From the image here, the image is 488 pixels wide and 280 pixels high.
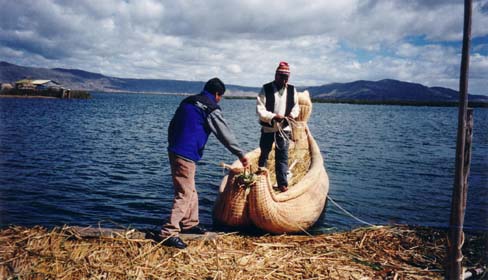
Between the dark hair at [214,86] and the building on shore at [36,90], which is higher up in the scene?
the building on shore at [36,90]

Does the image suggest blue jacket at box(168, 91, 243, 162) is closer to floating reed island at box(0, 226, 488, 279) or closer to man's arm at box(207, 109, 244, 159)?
man's arm at box(207, 109, 244, 159)

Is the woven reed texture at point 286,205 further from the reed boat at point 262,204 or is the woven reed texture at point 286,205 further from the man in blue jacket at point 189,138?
the man in blue jacket at point 189,138

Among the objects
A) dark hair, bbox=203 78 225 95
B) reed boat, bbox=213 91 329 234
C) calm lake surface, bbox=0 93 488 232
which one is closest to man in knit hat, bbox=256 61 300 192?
reed boat, bbox=213 91 329 234

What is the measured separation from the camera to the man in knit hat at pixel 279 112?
6.46m

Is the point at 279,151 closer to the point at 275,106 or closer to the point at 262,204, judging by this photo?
the point at 275,106

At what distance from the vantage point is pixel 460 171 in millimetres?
3344

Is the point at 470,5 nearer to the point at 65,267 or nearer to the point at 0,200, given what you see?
the point at 65,267

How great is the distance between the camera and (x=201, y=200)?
33.1 feet

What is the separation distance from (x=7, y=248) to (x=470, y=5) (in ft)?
19.2

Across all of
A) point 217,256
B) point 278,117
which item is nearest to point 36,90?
point 278,117

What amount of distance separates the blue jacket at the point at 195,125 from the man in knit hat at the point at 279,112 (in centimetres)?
187

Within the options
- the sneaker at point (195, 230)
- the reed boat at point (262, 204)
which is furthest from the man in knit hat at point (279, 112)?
the sneaker at point (195, 230)

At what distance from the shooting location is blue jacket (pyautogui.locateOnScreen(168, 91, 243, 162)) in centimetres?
469

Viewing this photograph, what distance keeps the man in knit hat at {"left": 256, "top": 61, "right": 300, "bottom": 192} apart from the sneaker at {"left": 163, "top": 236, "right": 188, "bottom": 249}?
269cm
